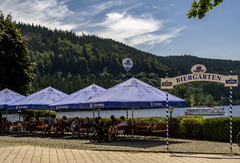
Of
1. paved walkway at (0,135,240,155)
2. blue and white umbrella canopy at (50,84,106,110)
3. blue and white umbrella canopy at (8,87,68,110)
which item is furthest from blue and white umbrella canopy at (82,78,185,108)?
blue and white umbrella canopy at (8,87,68,110)

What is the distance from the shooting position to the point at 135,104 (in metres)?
16.2

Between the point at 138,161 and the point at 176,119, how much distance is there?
10.2 m

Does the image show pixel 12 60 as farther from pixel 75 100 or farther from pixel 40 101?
pixel 75 100

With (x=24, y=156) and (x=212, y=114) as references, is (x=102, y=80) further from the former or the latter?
(x=24, y=156)

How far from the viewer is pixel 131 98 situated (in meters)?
16.6

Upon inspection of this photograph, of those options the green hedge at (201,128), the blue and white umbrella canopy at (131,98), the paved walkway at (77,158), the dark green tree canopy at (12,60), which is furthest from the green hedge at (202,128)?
the dark green tree canopy at (12,60)

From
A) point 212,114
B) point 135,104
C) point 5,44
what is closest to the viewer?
point 135,104

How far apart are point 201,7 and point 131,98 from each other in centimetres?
930

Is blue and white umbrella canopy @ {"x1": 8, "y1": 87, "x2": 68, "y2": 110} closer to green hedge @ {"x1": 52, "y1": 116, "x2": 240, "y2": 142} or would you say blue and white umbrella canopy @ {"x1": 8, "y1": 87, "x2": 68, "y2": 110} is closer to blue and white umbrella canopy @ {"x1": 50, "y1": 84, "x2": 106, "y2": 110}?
blue and white umbrella canopy @ {"x1": 50, "y1": 84, "x2": 106, "y2": 110}

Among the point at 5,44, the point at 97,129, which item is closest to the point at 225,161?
the point at 97,129

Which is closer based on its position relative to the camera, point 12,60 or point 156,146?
point 156,146

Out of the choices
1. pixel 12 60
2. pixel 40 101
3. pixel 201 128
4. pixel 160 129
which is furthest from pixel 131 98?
pixel 12 60

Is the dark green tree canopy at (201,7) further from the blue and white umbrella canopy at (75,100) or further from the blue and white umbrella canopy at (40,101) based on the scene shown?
the blue and white umbrella canopy at (40,101)

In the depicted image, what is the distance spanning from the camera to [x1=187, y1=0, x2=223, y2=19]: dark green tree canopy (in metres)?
7.75
